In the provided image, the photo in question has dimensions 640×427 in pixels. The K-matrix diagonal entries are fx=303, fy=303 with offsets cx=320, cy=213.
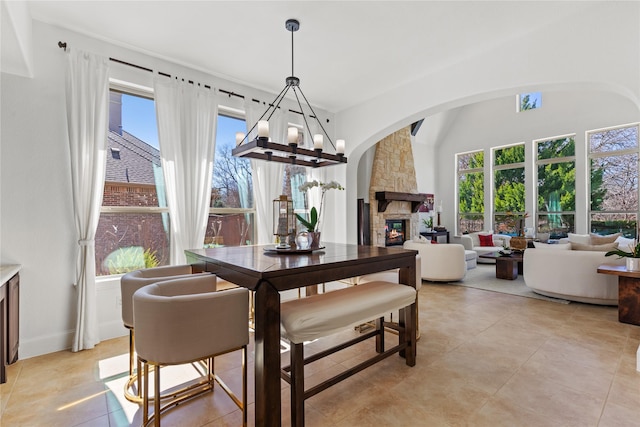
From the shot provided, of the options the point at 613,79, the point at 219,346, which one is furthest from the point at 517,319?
the point at 219,346

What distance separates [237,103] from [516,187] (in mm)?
7534

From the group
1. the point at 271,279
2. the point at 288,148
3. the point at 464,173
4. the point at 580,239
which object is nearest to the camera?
the point at 271,279

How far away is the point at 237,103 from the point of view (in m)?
3.93

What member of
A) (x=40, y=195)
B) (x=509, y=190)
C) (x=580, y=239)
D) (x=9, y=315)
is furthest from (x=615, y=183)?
(x=9, y=315)

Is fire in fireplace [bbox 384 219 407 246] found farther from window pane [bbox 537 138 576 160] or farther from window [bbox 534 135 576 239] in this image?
window pane [bbox 537 138 576 160]

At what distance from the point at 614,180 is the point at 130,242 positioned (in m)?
9.23

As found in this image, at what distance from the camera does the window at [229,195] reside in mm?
3830

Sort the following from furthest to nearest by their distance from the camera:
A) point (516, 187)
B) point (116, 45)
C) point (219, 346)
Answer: point (516, 187) → point (116, 45) → point (219, 346)

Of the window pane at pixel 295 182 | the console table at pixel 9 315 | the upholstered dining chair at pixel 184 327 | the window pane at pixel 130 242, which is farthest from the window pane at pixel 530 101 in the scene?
the console table at pixel 9 315

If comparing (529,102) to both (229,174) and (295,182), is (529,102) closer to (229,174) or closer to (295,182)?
(295,182)

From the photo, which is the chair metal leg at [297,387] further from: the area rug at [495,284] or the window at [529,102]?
the window at [529,102]

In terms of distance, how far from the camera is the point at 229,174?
3.96m

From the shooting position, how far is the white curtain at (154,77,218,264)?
3293mm

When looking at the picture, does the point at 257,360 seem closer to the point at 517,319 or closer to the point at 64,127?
the point at 64,127
